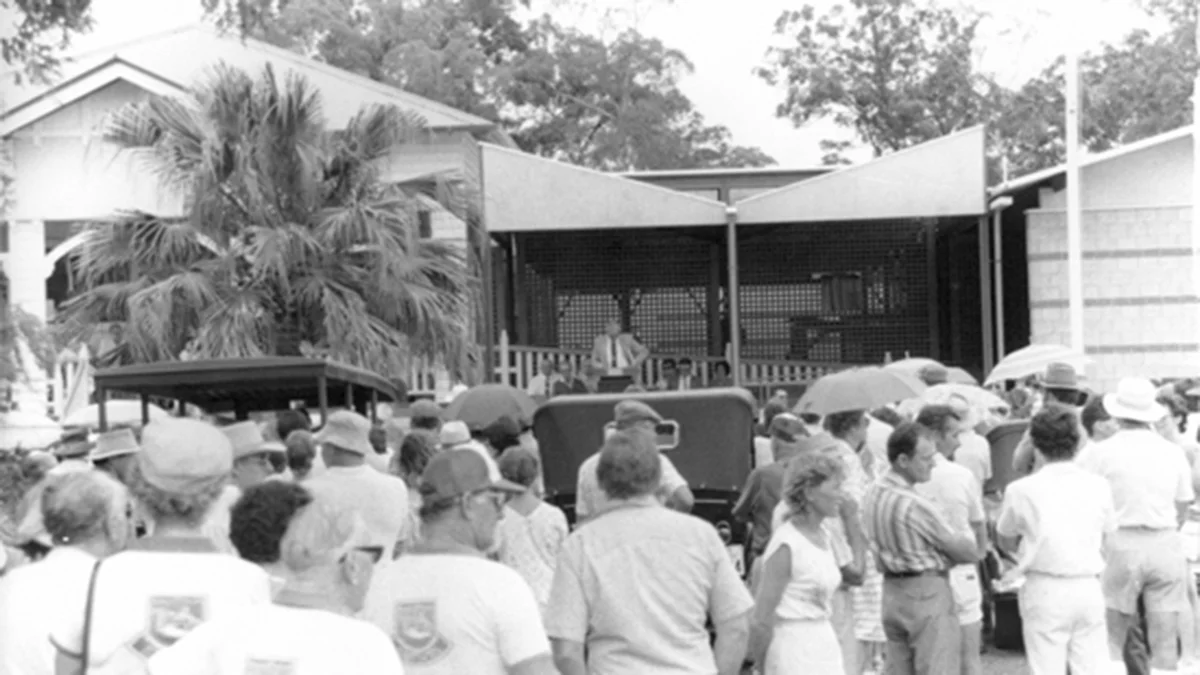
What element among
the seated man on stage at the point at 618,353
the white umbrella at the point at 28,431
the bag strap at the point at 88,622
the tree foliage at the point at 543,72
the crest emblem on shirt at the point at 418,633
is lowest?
the white umbrella at the point at 28,431

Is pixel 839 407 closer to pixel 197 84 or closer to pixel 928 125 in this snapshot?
pixel 197 84

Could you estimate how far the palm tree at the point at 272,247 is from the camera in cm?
2341

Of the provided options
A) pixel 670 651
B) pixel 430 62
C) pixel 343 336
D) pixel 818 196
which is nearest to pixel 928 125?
pixel 430 62

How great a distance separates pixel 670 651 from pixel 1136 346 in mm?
23795

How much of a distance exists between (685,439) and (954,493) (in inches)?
108

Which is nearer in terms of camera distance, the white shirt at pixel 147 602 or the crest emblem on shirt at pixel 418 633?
the white shirt at pixel 147 602

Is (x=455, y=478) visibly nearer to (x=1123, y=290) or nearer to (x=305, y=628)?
(x=305, y=628)

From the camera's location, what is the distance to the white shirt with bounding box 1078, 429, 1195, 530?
11531mm

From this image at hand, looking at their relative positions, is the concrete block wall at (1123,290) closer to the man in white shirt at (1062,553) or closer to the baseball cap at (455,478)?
the man in white shirt at (1062,553)

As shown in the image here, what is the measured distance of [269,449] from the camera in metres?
10.4

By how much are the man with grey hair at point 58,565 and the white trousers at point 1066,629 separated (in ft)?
17.7

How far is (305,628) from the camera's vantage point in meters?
4.77

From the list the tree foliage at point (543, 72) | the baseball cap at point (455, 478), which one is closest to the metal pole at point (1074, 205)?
the baseball cap at point (455, 478)

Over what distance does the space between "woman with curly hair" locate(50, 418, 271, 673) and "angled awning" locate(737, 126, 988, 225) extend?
19547 mm
